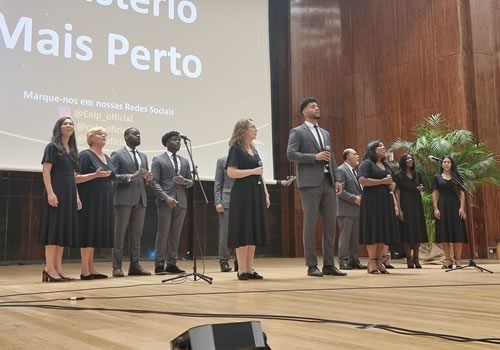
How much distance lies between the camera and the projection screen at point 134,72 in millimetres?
6102

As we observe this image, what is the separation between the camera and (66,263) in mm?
7445

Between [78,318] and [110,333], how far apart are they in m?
0.41

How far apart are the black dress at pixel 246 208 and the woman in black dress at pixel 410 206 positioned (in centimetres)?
191

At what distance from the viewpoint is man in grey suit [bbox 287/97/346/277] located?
4.40 m

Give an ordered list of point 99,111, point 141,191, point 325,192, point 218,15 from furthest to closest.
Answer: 1. point 218,15
2. point 99,111
3. point 141,191
4. point 325,192

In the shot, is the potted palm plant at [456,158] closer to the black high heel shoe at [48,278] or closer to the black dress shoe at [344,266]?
the black dress shoe at [344,266]

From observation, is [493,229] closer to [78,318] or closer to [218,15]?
[218,15]

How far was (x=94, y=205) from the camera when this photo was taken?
4.52 meters

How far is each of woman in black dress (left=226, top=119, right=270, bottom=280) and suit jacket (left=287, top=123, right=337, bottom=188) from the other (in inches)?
13.7

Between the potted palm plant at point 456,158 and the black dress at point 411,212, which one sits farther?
the potted palm plant at point 456,158

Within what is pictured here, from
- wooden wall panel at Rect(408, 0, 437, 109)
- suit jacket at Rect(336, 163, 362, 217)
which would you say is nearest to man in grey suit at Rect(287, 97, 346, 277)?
suit jacket at Rect(336, 163, 362, 217)

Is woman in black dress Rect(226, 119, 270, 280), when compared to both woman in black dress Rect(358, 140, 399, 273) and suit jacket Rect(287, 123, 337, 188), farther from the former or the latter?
woman in black dress Rect(358, 140, 399, 273)

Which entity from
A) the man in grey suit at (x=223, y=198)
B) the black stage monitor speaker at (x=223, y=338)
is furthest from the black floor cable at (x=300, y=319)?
the man in grey suit at (x=223, y=198)

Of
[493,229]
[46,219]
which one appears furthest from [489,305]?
[493,229]
